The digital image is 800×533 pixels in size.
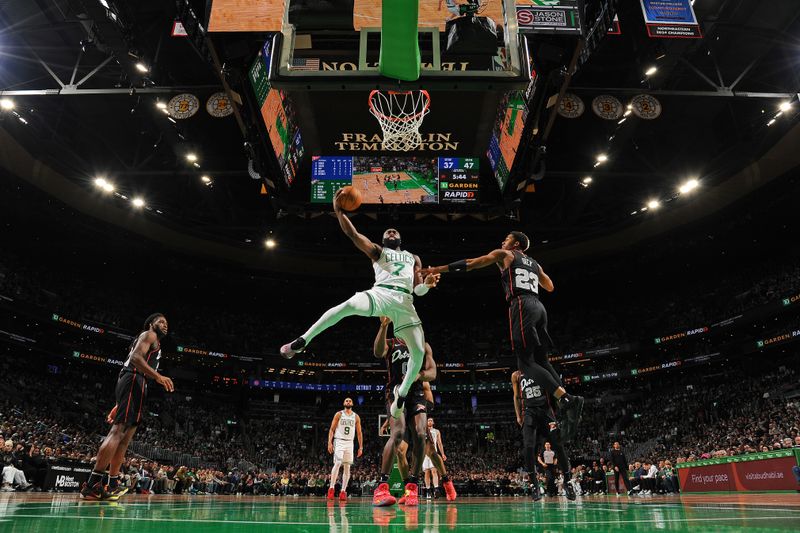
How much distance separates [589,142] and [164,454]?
23592mm

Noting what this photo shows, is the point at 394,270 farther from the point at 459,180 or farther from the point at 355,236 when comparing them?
the point at 459,180

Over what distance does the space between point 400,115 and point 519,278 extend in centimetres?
768

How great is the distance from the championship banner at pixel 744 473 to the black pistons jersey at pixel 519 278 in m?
11.4

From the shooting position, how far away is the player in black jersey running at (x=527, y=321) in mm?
5416

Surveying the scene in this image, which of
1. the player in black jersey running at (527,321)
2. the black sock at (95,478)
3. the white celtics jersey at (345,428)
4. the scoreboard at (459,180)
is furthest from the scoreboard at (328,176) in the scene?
the black sock at (95,478)

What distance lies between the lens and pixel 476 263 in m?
6.05

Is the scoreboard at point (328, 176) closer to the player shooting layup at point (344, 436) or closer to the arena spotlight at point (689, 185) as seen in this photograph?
the player shooting layup at point (344, 436)

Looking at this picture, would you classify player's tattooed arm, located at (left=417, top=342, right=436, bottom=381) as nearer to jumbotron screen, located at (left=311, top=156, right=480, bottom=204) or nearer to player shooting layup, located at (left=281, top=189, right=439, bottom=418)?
player shooting layup, located at (left=281, top=189, right=439, bottom=418)

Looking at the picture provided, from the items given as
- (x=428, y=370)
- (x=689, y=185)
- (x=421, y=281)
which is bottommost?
(x=428, y=370)

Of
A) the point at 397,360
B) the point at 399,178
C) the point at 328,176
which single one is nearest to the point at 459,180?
the point at 399,178

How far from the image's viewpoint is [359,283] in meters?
36.2

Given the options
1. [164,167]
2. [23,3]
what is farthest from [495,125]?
[164,167]

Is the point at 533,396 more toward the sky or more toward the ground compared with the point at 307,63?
more toward the ground

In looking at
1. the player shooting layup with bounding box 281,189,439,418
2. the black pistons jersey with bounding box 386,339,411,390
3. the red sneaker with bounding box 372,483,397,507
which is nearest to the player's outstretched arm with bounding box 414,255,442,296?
the player shooting layup with bounding box 281,189,439,418
